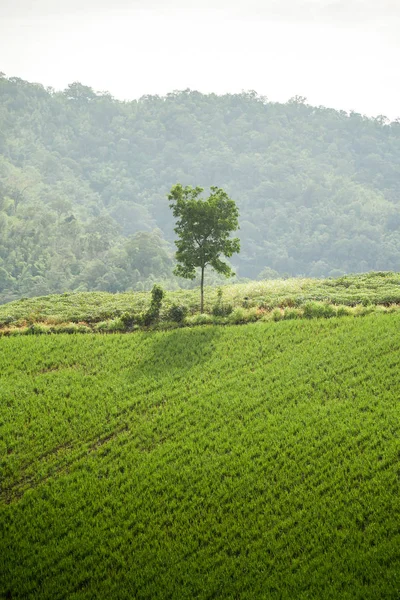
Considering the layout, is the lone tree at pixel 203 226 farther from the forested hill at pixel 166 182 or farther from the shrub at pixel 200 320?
the forested hill at pixel 166 182

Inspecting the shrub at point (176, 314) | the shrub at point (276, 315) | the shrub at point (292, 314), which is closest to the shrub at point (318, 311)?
the shrub at point (292, 314)

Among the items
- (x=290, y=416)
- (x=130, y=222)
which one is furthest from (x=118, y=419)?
(x=130, y=222)

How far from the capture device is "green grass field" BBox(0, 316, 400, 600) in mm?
13227

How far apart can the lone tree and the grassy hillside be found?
2.71 m

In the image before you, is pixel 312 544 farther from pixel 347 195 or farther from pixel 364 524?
pixel 347 195

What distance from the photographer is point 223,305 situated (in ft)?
110

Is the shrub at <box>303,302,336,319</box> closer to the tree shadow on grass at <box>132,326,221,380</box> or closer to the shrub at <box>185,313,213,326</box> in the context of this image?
the tree shadow on grass at <box>132,326,221,380</box>

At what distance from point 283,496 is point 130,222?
453ft

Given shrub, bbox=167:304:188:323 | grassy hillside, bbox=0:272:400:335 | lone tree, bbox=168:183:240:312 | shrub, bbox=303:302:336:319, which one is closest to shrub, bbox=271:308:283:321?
grassy hillside, bbox=0:272:400:335

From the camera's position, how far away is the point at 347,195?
499 feet

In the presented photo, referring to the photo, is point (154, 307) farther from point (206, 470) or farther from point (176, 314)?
point (206, 470)

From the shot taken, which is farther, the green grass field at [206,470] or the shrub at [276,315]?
the shrub at [276,315]

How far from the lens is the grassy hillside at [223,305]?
31.5m

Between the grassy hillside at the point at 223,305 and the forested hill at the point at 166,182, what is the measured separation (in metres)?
48.0
